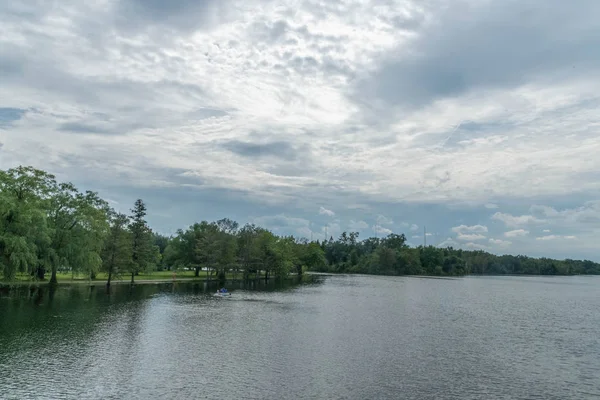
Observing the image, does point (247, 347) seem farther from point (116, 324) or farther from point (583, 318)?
point (583, 318)

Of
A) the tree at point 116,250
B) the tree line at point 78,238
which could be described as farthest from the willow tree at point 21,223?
the tree at point 116,250

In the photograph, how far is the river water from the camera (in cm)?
2552

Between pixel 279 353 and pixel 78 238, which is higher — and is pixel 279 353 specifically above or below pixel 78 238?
below

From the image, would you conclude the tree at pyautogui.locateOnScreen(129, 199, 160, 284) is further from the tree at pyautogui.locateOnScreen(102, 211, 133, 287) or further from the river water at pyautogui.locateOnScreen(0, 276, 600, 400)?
the river water at pyautogui.locateOnScreen(0, 276, 600, 400)

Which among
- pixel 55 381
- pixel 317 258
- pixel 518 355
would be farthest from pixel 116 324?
pixel 317 258

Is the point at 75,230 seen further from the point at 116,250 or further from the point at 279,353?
the point at 279,353

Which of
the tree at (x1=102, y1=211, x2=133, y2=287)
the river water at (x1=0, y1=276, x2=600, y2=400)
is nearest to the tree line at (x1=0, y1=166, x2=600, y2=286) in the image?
the tree at (x1=102, y1=211, x2=133, y2=287)

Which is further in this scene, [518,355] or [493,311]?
[493,311]

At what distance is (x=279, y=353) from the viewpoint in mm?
33719

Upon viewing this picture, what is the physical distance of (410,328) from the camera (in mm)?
47406

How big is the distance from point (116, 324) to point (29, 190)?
34103 mm

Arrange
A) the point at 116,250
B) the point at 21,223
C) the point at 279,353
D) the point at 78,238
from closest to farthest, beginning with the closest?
the point at 279,353 → the point at 21,223 → the point at 78,238 → the point at 116,250

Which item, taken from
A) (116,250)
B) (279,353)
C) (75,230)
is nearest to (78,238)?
(75,230)

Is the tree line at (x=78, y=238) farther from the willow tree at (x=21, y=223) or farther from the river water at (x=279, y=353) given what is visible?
the river water at (x=279, y=353)
